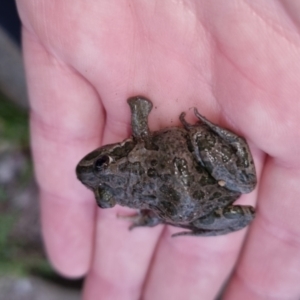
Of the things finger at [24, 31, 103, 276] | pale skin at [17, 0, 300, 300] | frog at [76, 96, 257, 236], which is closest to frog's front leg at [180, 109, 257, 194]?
frog at [76, 96, 257, 236]

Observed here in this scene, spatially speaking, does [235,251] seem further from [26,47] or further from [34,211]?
[34,211]

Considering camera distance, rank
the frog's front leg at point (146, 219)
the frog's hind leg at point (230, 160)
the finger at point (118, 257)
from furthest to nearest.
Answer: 1. the finger at point (118, 257)
2. the frog's front leg at point (146, 219)
3. the frog's hind leg at point (230, 160)

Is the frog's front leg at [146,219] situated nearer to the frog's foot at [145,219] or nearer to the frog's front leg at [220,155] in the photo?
the frog's foot at [145,219]

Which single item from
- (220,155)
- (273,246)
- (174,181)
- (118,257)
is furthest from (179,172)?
(118,257)

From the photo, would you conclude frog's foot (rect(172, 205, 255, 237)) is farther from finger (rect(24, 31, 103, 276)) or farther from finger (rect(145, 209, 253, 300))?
finger (rect(24, 31, 103, 276))

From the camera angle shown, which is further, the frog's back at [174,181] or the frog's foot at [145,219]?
the frog's foot at [145,219]

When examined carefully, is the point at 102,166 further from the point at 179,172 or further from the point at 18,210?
the point at 18,210

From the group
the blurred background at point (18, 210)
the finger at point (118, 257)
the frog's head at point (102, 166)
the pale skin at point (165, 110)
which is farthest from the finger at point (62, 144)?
the blurred background at point (18, 210)

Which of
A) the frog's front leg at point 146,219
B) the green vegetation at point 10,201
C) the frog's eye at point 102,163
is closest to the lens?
the frog's eye at point 102,163
